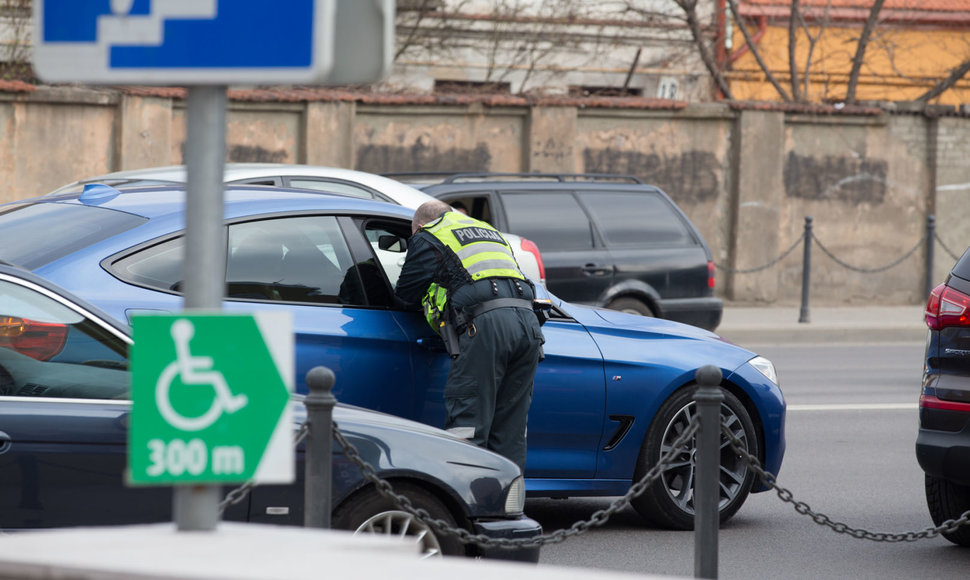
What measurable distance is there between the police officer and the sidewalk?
10.5m

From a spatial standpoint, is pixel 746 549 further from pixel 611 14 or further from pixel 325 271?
pixel 611 14

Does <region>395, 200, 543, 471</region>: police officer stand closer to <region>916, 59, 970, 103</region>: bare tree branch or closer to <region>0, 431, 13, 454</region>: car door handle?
<region>0, 431, 13, 454</region>: car door handle

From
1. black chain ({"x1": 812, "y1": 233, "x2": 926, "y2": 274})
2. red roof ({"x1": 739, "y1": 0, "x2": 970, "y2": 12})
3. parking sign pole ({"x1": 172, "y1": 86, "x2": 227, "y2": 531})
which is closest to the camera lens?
parking sign pole ({"x1": 172, "y1": 86, "x2": 227, "y2": 531})

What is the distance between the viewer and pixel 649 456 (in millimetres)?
6805

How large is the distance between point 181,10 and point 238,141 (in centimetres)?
1530

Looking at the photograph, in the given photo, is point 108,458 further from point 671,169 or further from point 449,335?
point 671,169

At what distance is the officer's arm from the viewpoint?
20.9 feet

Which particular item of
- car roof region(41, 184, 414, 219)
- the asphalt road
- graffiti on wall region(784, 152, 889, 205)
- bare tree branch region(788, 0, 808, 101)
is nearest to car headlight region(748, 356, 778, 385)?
the asphalt road

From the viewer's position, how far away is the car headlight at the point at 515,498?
17.1 ft

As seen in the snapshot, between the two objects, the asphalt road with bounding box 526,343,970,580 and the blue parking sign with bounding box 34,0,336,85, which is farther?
the asphalt road with bounding box 526,343,970,580

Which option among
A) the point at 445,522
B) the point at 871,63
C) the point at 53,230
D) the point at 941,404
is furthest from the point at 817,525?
the point at 871,63

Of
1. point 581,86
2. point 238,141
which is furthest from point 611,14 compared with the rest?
point 238,141

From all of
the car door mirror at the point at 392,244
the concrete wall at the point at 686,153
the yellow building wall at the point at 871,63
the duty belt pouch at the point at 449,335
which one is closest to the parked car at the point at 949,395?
the duty belt pouch at the point at 449,335

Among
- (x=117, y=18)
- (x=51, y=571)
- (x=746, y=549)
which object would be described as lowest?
(x=746, y=549)
